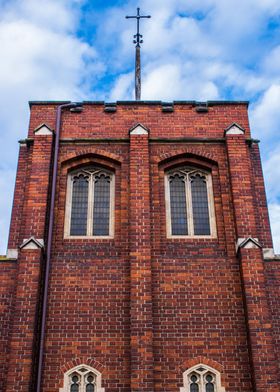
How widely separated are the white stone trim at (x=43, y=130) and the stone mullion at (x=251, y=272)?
507 centimetres

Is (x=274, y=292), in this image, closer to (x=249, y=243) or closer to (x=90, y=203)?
(x=249, y=243)

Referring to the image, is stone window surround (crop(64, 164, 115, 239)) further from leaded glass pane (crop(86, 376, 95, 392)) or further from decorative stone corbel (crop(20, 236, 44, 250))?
leaded glass pane (crop(86, 376, 95, 392))

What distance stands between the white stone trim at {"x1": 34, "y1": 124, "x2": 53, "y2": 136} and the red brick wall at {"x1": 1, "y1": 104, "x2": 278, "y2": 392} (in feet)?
1.57

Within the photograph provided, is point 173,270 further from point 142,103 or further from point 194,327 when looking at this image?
point 142,103

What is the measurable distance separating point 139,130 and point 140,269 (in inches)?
166

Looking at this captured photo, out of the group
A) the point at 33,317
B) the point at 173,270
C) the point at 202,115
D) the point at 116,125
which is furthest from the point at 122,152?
the point at 33,317

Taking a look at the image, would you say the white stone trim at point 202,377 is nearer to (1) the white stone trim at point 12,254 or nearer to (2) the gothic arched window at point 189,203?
(2) the gothic arched window at point 189,203

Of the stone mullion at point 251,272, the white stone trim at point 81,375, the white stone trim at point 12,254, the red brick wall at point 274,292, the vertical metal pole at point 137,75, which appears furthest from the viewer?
the vertical metal pole at point 137,75

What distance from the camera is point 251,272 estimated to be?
→ 42.3 feet

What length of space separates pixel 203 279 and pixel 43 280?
13.0 ft

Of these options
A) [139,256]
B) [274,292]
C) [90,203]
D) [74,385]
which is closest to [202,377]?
[274,292]

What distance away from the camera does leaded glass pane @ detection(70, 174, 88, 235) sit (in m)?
14.3

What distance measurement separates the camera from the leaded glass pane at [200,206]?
1429 cm

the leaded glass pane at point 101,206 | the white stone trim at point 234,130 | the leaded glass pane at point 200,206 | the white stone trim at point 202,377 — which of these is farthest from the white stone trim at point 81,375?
the white stone trim at point 234,130
